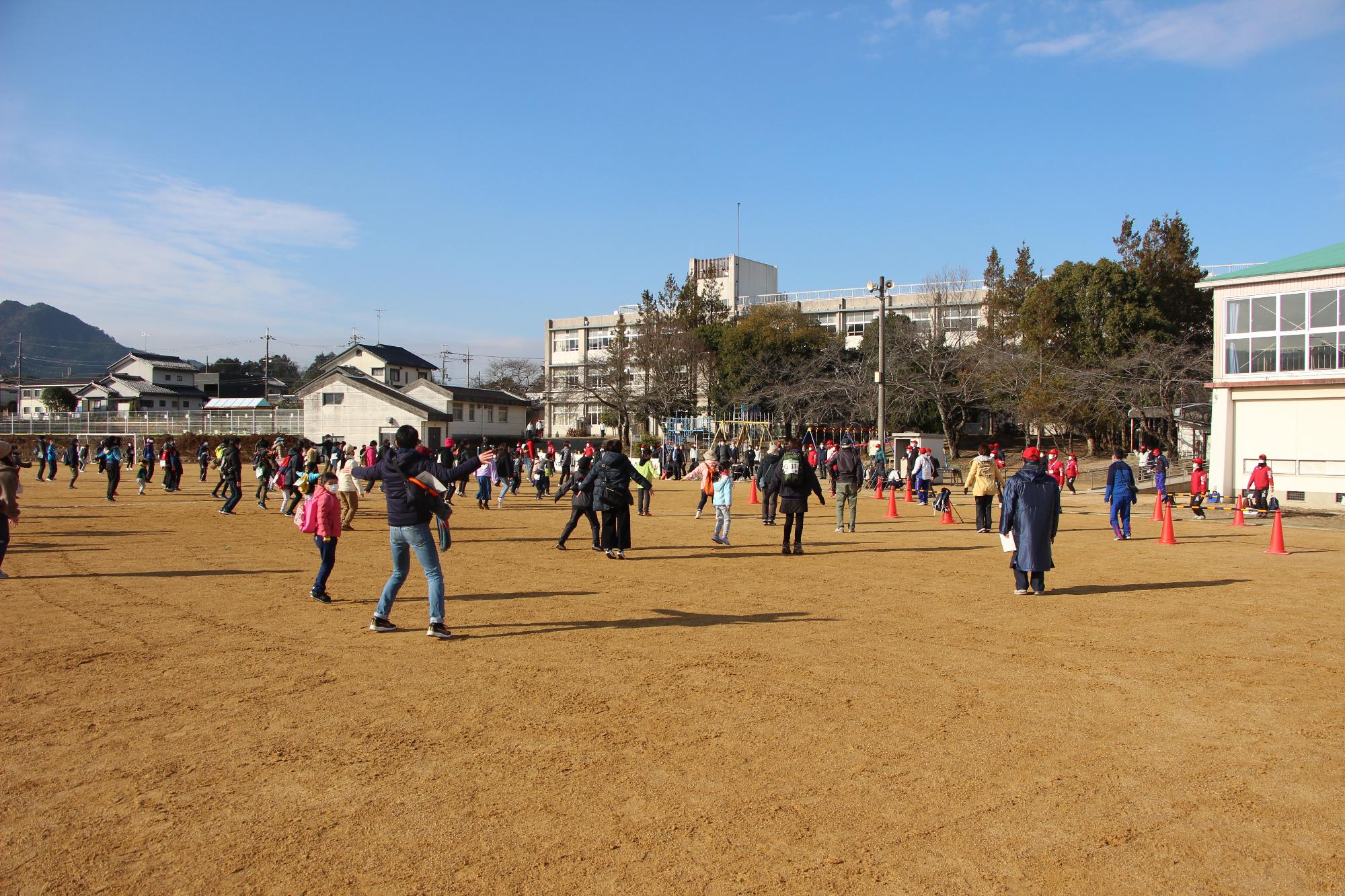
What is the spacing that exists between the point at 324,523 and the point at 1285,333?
78.7 feet

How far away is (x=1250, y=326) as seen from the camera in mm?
23266

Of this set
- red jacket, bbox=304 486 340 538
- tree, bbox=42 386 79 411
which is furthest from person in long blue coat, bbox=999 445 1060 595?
tree, bbox=42 386 79 411

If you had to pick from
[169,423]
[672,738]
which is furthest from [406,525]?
[169,423]

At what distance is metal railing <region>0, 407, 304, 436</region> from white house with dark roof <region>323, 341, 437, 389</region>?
29.3 feet

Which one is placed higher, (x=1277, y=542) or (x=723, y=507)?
(x=723, y=507)

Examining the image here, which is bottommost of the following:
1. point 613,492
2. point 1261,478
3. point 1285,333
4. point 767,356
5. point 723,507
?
point 723,507

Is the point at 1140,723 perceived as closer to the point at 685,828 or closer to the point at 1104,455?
the point at 685,828

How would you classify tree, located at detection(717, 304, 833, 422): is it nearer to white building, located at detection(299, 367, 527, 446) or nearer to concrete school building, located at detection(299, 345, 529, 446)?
concrete school building, located at detection(299, 345, 529, 446)

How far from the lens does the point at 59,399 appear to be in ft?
202

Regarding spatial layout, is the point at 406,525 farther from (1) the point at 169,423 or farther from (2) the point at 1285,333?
(1) the point at 169,423

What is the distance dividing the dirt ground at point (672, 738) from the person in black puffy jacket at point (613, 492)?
2208 mm

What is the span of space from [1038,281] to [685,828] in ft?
157

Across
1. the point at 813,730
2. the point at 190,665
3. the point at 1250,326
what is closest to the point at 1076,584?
the point at 813,730

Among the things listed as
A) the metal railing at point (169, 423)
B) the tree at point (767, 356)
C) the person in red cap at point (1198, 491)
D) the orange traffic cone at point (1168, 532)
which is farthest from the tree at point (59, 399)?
the orange traffic cone at point (1168, 532)
